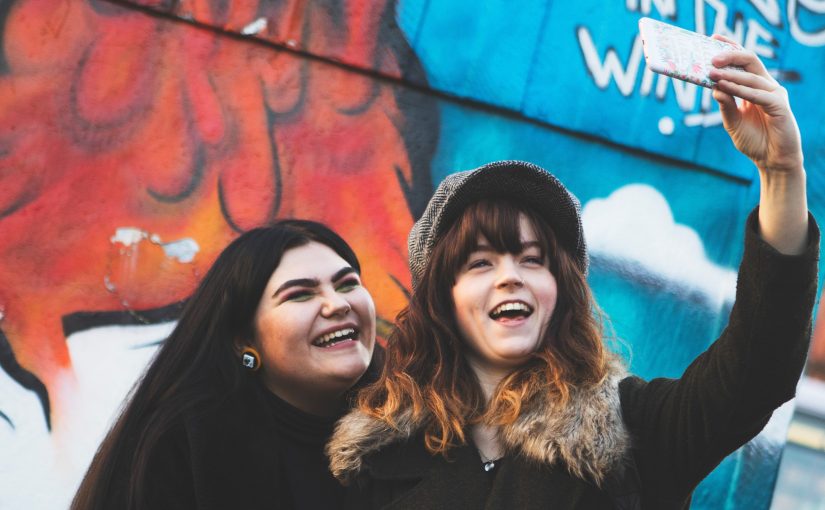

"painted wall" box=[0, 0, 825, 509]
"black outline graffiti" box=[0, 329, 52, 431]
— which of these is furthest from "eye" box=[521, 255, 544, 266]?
"black outline graffiti" box=[0, 329, 52, 431]

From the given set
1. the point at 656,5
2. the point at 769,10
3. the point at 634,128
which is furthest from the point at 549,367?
the point at 769,10

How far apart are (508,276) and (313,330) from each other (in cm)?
87

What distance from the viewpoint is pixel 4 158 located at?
3453 millimetres

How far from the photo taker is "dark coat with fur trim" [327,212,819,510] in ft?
5.74

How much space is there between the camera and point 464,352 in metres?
2.31

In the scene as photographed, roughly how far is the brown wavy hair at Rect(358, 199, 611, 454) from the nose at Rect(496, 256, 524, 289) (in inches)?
1.4

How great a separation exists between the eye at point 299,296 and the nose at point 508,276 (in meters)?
0.88

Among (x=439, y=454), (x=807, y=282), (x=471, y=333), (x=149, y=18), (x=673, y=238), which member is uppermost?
(x=149, y=18)

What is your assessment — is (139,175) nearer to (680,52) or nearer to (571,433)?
(571,433)

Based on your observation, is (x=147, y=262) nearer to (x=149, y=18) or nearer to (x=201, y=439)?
(x=149, y=18)

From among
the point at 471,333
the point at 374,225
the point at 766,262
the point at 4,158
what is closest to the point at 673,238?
the point at 374,225

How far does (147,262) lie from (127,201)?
254mm

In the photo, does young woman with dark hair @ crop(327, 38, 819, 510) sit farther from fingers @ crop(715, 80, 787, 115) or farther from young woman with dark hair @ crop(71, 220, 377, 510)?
young woman with dark hair @ crop(71, 220, 377, 510)

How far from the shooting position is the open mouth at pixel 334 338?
282 cm
